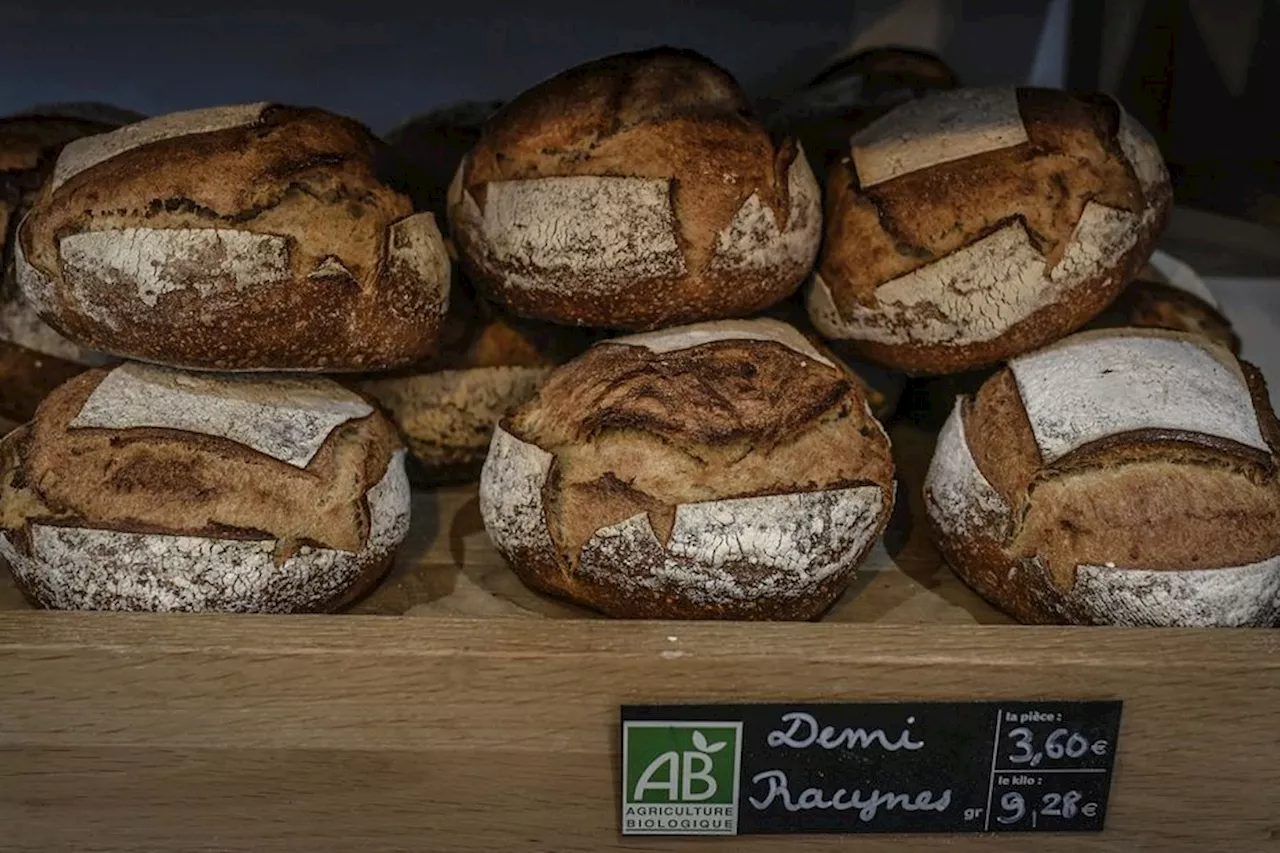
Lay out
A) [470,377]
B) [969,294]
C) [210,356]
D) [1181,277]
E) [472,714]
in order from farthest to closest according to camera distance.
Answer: [1181,277] < [470,377] < [969,294] < [210,356] < [472,714]

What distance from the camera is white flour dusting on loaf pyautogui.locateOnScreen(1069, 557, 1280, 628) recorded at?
3.40ft

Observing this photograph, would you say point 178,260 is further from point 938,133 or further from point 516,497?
point 938,133

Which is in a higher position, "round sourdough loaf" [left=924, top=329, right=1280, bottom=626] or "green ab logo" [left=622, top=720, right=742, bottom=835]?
"round sourdough loaf" [left=924, top=329, right=1280, bottom=626]

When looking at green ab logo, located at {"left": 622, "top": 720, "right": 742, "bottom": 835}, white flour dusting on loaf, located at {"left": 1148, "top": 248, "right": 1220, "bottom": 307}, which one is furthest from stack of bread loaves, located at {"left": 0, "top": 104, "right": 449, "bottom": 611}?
white flour dusting on loaf, located at {"left": 1148, "top": 248, "right": 1220, "bottom": 307}

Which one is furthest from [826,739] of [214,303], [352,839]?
[214,303]

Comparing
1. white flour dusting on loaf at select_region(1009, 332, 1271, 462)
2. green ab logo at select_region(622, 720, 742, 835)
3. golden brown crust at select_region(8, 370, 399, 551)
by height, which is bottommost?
green ab logo at select_region(622, 720, 742, 835)

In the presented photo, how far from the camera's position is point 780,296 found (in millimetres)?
1250

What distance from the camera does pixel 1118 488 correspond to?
3.53 ft

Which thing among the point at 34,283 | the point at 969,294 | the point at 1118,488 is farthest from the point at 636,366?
the point at 34,283

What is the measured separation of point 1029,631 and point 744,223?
47cm

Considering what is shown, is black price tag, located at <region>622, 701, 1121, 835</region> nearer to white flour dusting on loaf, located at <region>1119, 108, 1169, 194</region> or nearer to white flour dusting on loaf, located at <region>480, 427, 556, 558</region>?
white flour dusting on loaf, located at <region>480, 427, 556, 558</region>

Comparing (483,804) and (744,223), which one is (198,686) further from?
(744,223)

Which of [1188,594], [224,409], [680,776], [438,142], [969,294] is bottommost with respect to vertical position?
[680,776]

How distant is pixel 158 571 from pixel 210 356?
0.21 metres
